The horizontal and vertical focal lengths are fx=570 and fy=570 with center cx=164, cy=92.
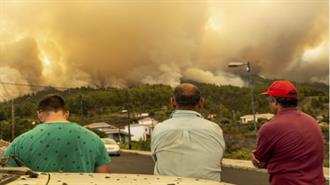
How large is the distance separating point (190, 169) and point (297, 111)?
109cm

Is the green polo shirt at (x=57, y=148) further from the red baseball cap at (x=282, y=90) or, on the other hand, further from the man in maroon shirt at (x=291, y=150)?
the red baseball cap at (x=282, y=90)

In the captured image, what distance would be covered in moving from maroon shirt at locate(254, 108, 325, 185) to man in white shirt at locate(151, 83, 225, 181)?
498 mm

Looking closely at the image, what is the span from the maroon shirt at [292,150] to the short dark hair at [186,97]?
591 millimetres

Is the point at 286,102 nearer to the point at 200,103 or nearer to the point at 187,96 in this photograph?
the point at 200,103

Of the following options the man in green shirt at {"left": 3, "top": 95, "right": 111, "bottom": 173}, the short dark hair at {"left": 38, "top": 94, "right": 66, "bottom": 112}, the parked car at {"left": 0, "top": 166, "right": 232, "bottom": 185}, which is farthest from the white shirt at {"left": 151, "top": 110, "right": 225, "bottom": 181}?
the parked car at {"left": 0, "top": 166, "right": 232, "bottom": 185}

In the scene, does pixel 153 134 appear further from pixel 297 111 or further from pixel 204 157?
pixel 297 111

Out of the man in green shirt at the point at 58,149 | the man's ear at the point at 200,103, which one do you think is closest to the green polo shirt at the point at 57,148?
the man in green shirt at the point at 58,149

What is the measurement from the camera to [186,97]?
381 centimetres

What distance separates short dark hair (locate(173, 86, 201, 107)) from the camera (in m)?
3.81

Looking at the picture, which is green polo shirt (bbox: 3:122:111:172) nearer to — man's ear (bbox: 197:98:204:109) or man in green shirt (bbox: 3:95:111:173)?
man in green shirt (bbox: 3:95:111:173)

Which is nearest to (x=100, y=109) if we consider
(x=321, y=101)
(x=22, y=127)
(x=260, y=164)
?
(x=321, y=101)

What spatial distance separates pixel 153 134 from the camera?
12.4 feet

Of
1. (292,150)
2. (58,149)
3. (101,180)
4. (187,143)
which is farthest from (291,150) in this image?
(101,180)

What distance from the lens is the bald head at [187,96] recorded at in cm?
381
